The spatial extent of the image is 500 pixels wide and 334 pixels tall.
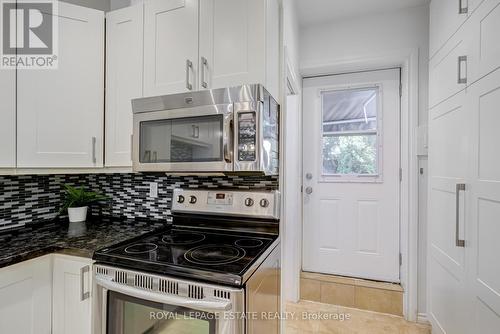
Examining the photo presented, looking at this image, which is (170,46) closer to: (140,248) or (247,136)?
(247,136)

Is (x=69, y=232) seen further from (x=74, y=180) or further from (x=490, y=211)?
(x=490, y=211)

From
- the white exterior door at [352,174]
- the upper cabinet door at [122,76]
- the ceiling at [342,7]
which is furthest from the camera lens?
the white exterior door at [352,174]

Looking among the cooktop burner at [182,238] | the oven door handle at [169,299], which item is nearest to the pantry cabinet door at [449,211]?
the oven door handle at [169,299]

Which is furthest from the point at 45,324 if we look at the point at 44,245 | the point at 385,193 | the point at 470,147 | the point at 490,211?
the point at 385,193

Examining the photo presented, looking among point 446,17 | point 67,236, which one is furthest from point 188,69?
point 446,17

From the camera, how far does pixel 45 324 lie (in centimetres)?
124

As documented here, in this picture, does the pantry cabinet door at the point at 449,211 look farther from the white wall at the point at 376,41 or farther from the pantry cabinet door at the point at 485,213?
the white wall at the point at 376,41

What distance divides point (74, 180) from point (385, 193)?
262 cm

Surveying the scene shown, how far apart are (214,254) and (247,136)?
1.85 ft

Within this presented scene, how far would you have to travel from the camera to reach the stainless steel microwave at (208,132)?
114cm

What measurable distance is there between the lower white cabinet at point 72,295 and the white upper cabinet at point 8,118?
0.56m

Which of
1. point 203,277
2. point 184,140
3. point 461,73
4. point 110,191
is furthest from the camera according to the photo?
point 110,191

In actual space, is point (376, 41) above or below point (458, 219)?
above

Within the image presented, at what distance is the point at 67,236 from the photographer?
1.43 m
